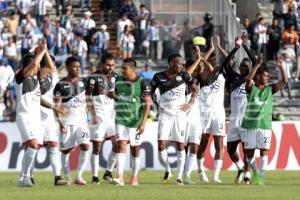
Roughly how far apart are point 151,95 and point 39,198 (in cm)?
602

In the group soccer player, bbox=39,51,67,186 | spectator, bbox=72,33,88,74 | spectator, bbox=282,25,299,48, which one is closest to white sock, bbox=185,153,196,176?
soccer player, bbox=39,51,67,186

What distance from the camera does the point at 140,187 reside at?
25.0 metres

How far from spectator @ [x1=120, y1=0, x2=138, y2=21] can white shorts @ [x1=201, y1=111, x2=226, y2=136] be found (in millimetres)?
16380

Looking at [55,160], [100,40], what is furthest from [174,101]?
[100,40]

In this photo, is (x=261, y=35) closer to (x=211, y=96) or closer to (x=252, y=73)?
(x=211, y=96)

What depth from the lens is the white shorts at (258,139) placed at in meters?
26.9

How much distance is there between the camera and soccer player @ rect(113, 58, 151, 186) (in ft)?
85.5

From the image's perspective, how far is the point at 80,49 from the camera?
1642 inches

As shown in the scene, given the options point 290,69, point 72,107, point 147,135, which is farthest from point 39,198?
point 290,69

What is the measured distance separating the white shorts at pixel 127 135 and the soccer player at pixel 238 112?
109 inches

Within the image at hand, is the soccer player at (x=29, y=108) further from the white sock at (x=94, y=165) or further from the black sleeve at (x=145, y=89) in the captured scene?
the black sleeve at (x=145, y=89)

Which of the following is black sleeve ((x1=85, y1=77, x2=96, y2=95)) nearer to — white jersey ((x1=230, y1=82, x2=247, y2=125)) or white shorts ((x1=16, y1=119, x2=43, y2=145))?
white shorts ((x1=16, y1=119, x2=43, y2=145))

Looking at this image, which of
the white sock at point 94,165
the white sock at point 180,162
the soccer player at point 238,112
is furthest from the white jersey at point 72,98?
the soccer player at point 238,112

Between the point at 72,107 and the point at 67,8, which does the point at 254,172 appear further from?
the point at 67,8
